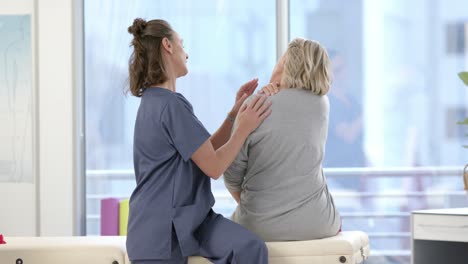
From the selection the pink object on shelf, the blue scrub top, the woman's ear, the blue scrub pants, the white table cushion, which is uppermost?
the woman's ear

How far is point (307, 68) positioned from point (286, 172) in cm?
36

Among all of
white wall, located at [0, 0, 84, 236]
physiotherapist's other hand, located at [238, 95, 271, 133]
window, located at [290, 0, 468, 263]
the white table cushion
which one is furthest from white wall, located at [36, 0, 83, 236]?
physiotherapist's other hand, located at [238, 95, 271, 133]

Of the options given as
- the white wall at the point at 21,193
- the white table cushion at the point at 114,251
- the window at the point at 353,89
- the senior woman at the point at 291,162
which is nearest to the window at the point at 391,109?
the window at the point at 353,89

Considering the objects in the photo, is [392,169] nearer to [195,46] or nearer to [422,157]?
[422,157]

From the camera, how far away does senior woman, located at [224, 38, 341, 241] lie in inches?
104

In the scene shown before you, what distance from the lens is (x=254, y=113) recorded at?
2.63 metres

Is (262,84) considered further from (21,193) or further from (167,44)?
(167,44)

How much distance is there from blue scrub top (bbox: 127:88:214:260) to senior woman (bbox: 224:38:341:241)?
0.65ft

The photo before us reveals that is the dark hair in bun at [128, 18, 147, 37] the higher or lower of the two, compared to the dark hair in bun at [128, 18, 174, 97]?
higher

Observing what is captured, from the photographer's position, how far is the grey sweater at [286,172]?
2.65m

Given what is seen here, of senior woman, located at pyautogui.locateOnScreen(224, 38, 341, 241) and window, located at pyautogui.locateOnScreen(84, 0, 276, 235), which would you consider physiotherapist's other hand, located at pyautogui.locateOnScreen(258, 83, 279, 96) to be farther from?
window, located at pyautogui.locateOnScreen(84, 0, 276, 235)

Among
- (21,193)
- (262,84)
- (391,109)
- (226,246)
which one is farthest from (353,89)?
(226,246)

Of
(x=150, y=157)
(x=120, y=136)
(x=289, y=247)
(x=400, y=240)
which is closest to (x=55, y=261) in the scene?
(x=150, y=157)

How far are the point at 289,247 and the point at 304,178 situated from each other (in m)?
0.23
